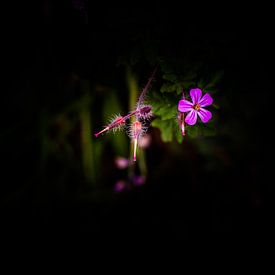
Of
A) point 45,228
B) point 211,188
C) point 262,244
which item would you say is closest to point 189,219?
point 211,188

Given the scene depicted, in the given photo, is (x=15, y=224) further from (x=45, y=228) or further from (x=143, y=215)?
(x=143, y=215)

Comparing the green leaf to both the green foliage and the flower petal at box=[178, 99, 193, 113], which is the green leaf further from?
the flower petal at box=[178, 99, 193, 113]

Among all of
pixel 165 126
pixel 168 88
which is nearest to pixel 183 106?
pixel 168 88

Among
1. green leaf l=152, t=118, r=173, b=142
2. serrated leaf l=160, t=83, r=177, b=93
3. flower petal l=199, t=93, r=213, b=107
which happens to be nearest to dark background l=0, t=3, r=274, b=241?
green leaf l=152, t=118, r=173, b=142

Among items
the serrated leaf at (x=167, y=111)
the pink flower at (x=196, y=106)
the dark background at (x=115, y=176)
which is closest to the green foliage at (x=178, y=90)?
the serrated leaf at (x=167, y=111)

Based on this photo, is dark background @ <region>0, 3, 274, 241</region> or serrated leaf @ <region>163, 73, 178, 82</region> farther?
dark background @ <region>0, 3, 274, 241</region>

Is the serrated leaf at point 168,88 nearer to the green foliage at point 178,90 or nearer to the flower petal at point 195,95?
the green foliage at point 178,90
